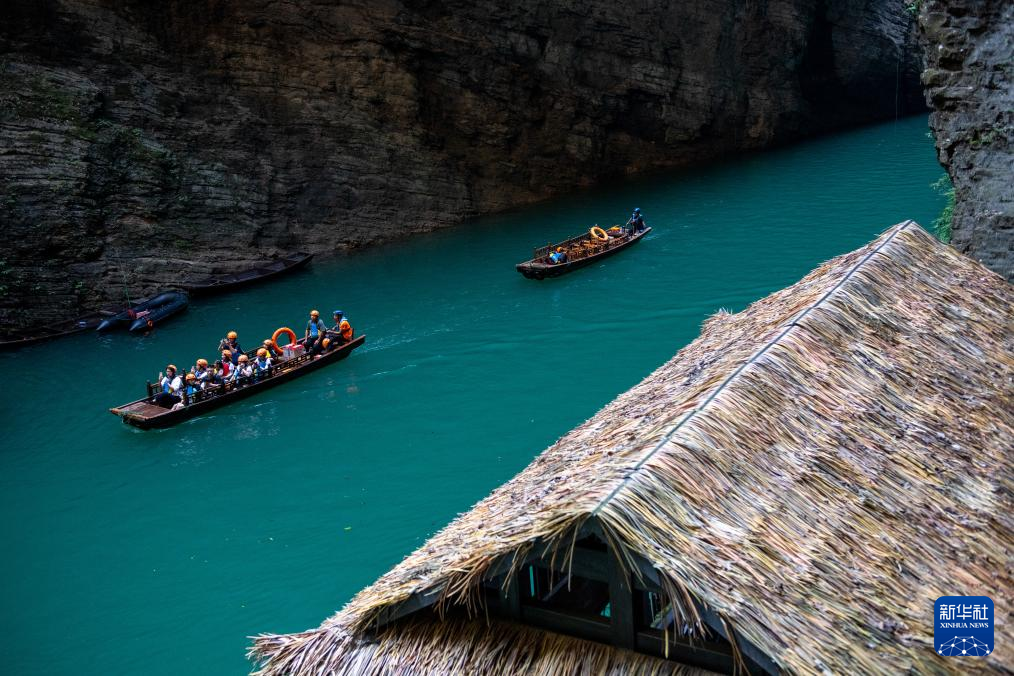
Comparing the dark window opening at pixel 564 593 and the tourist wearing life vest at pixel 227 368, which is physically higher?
the dark window opening at pixel 564 593

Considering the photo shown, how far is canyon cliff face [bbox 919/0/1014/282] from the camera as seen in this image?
13.6 metres

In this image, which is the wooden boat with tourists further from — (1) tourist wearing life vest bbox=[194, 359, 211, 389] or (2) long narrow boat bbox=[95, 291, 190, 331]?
(2) long narrow boat bbox=[95, 291, 190, 331]

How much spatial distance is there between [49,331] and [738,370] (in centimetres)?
2881

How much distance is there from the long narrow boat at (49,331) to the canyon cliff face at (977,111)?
2674cm

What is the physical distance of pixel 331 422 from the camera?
69.9 feet

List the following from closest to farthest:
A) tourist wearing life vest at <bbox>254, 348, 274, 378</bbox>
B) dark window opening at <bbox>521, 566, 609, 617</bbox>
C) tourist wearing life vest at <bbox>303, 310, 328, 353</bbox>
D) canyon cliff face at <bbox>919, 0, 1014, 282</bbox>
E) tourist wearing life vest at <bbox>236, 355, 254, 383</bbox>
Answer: dark window opening at <bbox>521, 566, 609, 617</bbox> → canyon cliff face at <bbox>919, 0, 1014, 282</bbox> → tourist wearing life vest at <bbox>236, 355, 254, 383</bbox> → tourist wearing life vest at <bbox>254, 348, 274, 378</bbox> → tourist wearing life vest at <bbox>303, 310, 328, 353</bbox>

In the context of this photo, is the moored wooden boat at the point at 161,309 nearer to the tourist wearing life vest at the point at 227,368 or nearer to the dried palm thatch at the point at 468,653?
the tourist wearing life vest at the point at 227,368

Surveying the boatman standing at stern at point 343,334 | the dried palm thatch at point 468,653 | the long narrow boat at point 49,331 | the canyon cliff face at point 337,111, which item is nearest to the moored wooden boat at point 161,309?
the long narrow boat at point 49,331

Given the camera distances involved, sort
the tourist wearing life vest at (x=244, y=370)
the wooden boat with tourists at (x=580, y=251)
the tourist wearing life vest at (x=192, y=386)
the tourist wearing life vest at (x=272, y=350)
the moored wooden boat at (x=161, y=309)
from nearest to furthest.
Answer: the tourist wearing life vest at (x=192, y=386), the tourist wearing life vest at (x=244, y=370), the tourist wearing life vest at (x=272, y=350), the moored wooden boat at (x=161, y=309), the wooden boat with tourists at (x=580, y=251)

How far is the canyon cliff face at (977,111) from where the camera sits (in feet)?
44.7

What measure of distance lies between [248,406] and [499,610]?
1733 centimetres

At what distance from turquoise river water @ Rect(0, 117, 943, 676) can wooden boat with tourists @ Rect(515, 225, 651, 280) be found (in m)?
0.45

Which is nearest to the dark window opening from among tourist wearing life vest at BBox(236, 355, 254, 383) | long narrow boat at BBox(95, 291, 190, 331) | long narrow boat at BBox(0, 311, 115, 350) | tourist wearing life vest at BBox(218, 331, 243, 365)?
tourist wearing life vest at BBox(236, 355, 254, 383)

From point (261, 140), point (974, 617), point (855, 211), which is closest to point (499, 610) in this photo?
point (974, 617)
